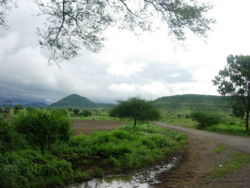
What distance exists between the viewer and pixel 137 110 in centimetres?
2808

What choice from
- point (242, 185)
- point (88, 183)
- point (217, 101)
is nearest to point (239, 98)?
point (242, 185)

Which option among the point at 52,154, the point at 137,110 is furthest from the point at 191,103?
the point at 52,154

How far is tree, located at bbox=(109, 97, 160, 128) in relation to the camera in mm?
28125

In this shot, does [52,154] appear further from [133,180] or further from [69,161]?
[133,180]

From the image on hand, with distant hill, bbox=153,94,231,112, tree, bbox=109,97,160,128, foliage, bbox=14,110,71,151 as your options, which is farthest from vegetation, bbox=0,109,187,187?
distant hill, bbox=153,94,231,112

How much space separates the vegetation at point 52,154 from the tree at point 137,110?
14442mm

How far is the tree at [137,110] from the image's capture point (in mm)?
28125

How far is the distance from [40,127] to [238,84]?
79.1 feet

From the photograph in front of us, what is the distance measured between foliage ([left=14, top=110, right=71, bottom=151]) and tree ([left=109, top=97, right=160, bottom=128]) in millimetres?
18047

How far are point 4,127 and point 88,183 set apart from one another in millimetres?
4019

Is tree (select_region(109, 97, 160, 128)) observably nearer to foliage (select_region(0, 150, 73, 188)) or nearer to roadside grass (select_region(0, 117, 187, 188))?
roadside grass (select_region(0, 117, 187, 188))

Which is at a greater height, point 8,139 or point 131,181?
point 8,139

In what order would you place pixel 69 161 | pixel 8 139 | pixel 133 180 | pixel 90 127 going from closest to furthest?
1. pixel 133 180
2. pixel 8 139
3. pixel 69 161
4. pixel 90 127

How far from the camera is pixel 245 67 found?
83.1 ft
